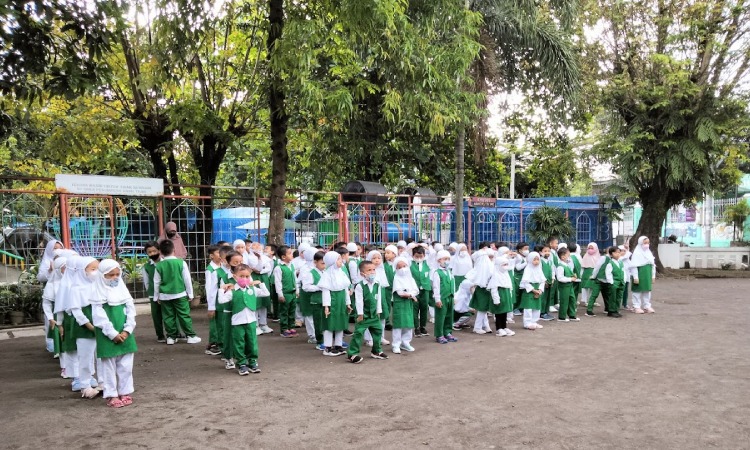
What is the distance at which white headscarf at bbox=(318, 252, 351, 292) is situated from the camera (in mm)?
7297

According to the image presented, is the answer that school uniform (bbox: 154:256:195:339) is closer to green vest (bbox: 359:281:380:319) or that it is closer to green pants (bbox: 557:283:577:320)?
green vest (bbox: 359:281:380:319)

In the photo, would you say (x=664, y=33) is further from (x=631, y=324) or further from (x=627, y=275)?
(x=631, y=324)

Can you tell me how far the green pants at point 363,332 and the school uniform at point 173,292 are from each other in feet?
8.20

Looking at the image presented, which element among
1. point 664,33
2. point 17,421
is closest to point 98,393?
point 17,421

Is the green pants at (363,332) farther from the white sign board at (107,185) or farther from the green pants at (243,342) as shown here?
the white sign board at (107,185)

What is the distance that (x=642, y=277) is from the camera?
11.0 m

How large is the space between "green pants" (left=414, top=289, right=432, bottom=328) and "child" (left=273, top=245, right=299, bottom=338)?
184 cm

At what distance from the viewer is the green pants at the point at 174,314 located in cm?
804

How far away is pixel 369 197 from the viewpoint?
1433 centimetres

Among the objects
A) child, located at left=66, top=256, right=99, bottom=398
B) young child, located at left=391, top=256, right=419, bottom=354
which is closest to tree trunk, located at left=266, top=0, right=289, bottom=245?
young child, located at left=391, top=256, right=419, bottom=354

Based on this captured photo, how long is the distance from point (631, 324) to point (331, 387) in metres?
5.94

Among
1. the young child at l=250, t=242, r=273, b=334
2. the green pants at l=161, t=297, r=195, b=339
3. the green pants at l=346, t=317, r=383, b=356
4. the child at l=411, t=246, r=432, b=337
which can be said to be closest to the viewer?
the green pants at l=346, t=317, r=383, b=356

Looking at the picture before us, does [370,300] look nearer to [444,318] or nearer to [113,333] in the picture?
[444,318]

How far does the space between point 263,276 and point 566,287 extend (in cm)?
Answer: 514
